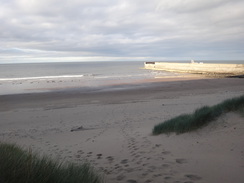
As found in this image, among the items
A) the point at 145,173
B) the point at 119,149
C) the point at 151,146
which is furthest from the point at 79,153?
the point at 145,173

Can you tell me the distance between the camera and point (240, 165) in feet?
12.2

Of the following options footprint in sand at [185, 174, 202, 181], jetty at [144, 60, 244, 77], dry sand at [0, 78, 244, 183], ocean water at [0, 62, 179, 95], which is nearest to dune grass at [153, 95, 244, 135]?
dry sand at [0, 78, 244, 183]

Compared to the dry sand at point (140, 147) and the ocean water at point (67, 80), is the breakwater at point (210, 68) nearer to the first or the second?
the ocean water at point (67, 80)

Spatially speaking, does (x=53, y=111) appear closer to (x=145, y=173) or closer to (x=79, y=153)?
(x=79, y=153)

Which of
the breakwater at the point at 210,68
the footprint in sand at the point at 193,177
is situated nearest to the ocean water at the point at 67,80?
the breakwater at the point at 210,68

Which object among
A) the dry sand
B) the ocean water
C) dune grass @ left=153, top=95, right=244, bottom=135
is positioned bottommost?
the dry sand

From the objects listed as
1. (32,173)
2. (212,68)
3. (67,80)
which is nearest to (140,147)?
(32,173)

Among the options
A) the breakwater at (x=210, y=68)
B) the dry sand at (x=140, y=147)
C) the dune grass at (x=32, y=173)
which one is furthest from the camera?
the breakwater at (x=210, y=68)

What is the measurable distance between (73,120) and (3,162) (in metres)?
7.83

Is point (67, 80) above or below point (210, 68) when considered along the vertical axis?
below

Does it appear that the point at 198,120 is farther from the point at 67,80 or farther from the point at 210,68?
the point at 210,68

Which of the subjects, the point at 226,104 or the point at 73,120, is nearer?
the point at 226,104

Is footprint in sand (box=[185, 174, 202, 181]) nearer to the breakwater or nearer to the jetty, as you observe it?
the jetty

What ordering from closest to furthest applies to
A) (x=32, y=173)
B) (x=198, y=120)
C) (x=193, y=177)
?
(x=32, y=173) < (x=193, y=177) < (x=198, y=120)
